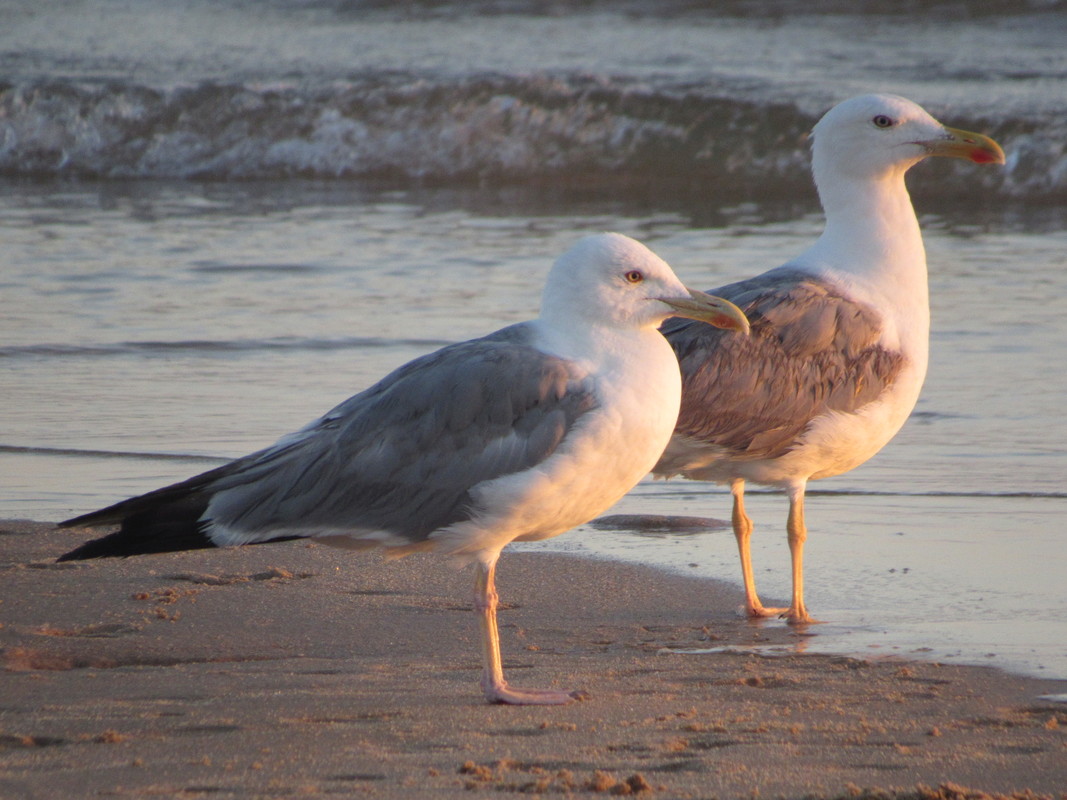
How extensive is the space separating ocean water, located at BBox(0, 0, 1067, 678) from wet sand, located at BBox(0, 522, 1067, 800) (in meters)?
0.45

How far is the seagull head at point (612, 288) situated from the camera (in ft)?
14.1

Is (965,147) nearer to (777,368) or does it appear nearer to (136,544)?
(777,368)

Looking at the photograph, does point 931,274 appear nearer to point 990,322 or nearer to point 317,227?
point 990,322

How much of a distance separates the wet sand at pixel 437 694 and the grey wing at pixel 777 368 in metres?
0.54

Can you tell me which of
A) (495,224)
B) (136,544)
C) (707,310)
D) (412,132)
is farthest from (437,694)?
(412,132)

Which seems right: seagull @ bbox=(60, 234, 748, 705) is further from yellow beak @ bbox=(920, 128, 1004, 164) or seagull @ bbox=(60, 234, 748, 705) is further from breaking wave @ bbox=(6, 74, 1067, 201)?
breaking wave @ bbox=(6, 74, 1067, 201)

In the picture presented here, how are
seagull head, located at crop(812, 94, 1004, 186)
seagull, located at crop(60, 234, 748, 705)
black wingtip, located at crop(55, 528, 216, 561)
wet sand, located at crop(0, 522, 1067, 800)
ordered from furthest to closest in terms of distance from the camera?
seagull head, located at crop(812, 94, 1004, 186)
black wingtip, located at crop(55, 528, 216, 561)
seagull, located at crop(60, 234, 748, 705)
wet sand, located at crop(0, 522, 1067, 800)

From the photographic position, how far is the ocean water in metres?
5.95

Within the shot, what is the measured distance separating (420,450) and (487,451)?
0.20 meters

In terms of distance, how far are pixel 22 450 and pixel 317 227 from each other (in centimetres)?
655

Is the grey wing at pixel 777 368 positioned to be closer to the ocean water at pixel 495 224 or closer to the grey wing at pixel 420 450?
the ocean water at pixel 495 224

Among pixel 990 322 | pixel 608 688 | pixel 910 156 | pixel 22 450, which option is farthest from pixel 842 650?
pixel 990 322

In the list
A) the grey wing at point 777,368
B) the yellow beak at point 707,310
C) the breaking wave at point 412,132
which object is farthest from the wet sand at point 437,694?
the breaking wave at point 412,132

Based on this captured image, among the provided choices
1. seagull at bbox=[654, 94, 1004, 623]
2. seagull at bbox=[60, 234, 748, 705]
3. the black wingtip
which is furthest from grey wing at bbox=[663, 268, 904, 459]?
the black wingtip
